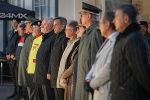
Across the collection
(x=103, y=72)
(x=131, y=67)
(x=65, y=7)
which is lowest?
(x=103, y=72)

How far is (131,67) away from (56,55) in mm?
3696

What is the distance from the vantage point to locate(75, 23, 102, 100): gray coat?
249 inches

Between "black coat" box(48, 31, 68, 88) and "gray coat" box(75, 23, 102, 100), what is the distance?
1738 mm

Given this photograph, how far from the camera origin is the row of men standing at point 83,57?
4840 mm

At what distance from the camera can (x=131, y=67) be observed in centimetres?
478

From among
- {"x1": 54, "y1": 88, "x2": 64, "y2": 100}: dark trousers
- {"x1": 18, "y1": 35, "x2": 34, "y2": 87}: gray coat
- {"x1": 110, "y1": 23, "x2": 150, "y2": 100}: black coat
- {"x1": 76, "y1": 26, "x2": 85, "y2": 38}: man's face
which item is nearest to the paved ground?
{"x1": 18, "y1": 35, "x2": 34, "y2": 87}: gray coat

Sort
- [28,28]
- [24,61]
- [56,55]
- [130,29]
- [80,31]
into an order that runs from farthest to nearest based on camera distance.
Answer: [28,28]
[24,61]
[56,55]
[80,31]
[130,29]

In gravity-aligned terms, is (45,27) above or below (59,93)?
above

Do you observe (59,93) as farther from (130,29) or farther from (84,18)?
(130,29)

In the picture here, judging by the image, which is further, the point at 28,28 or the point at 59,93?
the point at 28,28

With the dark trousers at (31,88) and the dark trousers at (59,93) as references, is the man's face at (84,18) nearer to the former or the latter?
the dark trousers at (59,93)

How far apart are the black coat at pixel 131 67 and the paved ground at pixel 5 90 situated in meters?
7.52

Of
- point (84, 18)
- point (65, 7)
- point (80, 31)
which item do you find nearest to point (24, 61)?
point (80, 31)

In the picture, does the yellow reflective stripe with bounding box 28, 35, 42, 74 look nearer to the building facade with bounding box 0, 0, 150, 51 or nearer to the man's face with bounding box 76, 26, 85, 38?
the man's face with bounding box 76, 26, 85, 38
